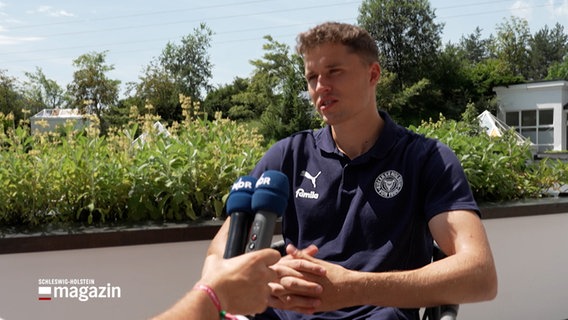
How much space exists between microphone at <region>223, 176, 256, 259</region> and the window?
35.9m

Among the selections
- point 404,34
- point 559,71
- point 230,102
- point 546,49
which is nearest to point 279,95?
point 230,102

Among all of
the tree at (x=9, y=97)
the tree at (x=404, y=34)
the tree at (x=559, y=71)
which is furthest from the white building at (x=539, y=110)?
the tree at (x=9, y=97)

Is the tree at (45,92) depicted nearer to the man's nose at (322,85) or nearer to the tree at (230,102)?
the tree at (230,102)

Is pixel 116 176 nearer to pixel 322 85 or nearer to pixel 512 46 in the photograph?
pixel 322 85

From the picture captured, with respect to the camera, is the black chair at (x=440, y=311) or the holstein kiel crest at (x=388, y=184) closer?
the black chair at (x=440, y=311)

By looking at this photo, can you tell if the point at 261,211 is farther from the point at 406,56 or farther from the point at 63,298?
the point at 406,56

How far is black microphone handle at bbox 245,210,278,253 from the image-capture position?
141 centimetres

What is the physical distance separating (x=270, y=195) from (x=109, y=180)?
1.76m

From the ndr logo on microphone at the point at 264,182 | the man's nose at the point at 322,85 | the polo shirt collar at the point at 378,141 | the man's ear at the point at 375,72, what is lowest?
the ndr logo on microphone at the point at 264,182

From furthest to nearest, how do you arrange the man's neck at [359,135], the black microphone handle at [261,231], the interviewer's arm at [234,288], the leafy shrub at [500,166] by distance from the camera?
the leafy shrub at [500,166] < the man's neck at [359,135] < the black microphone handle at [261,231] < the interviewer's arm at [234,288]

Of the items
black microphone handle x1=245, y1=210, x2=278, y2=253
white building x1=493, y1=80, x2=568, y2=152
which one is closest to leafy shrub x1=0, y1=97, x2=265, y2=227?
black microphone handle x1=245, y1=210, x2=278, y2=253

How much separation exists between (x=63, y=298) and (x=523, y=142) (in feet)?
11.3

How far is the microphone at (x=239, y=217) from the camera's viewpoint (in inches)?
→ 56.9

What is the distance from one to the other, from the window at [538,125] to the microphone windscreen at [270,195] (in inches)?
1411
